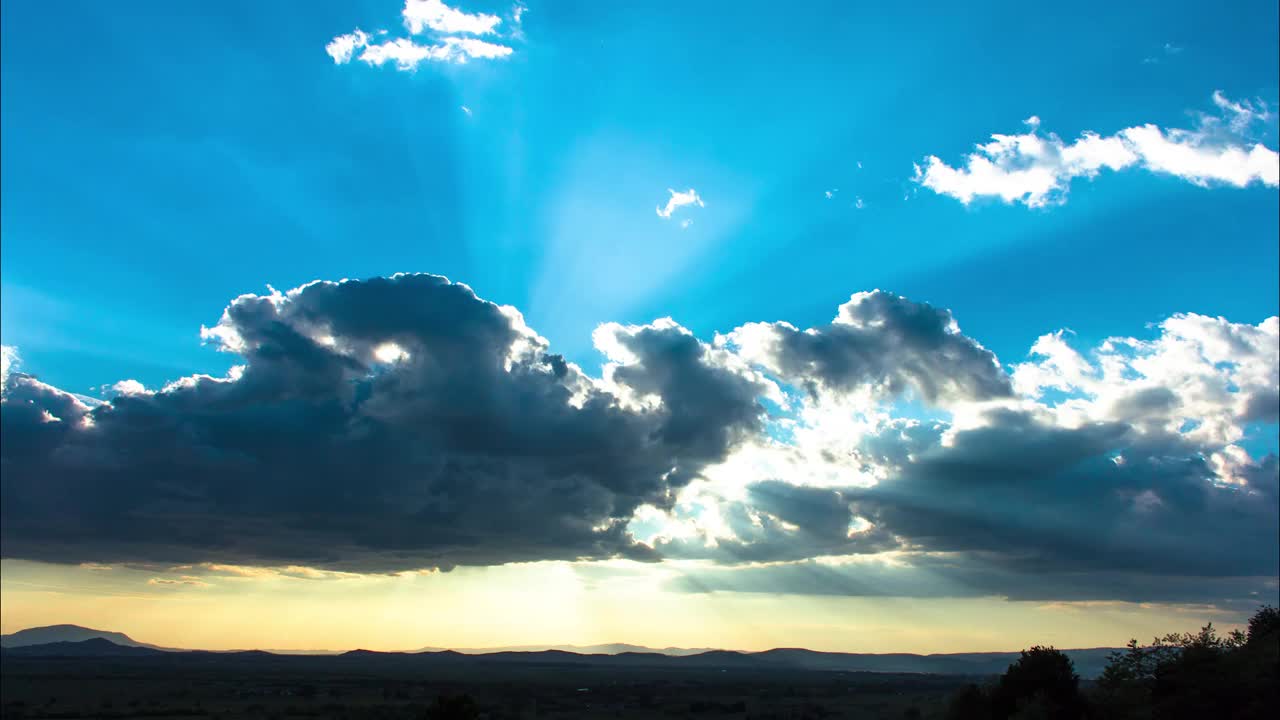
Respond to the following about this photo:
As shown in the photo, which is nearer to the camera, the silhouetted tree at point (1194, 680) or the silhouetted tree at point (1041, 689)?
the silhouetted tree at point (1194, 680)

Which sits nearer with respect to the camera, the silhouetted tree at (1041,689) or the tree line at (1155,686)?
the tree line at (1155,686)

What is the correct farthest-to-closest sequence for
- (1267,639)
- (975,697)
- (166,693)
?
(166,693) < (975,697) < (1267,639)

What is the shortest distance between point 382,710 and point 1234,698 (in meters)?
121

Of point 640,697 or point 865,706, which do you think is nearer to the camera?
point 865,706

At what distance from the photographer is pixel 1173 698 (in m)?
41.9

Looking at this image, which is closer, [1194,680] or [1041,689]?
[1194,680]

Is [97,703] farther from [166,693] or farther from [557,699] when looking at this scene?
[557,699]

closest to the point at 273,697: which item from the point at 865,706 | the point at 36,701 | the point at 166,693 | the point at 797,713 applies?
the point at 166,693

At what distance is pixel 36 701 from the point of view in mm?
149875

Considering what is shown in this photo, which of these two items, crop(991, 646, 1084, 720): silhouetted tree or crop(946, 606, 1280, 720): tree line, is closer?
crop(946, 606, 1280, 720): tree line

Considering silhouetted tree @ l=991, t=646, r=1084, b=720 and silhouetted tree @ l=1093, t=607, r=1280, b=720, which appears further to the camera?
silhouetted tree @ l=991, t=646, r=1084, b=720

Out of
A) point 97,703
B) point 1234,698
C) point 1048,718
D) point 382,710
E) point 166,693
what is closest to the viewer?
point 1234,698

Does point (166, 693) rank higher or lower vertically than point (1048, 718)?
lower

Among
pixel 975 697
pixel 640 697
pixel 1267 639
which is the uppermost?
pixel 1267 639
